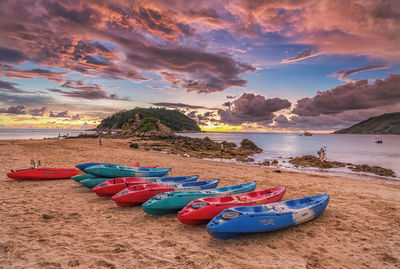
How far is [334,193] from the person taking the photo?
36.2 ft

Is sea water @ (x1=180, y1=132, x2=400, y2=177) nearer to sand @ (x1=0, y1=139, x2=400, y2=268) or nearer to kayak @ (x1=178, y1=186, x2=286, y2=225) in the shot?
sand @ (x1=0, y1=139, x2=400, y2=268)

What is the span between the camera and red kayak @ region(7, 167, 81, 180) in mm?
11070

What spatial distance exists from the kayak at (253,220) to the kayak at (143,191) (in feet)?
10.4

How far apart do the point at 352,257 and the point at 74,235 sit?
7410 millimetres

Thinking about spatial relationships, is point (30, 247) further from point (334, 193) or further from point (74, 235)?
point (334, 193)

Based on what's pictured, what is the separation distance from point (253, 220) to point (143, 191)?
175 inches

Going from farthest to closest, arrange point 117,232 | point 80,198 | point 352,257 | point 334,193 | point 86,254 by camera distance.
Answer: point 334,193, point 80,198, point 117,232, point 352,257, point 86,254

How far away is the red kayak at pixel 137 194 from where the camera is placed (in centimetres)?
750

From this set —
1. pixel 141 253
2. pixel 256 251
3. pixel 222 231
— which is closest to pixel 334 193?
pixel 256 251

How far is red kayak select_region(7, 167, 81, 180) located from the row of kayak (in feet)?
11.5

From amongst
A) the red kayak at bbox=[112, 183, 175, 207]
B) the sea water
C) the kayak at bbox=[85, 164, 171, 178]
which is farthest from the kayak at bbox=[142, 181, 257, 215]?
the sea water

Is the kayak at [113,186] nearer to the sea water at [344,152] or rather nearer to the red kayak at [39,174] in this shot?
the red kayak at [39,174]

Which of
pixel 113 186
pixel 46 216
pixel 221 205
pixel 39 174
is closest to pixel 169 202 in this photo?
pixel 221 205

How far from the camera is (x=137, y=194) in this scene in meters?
7.69
